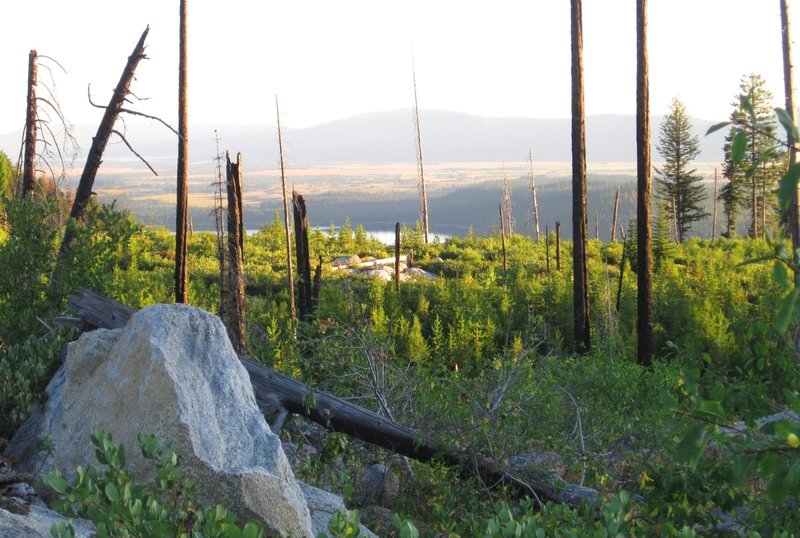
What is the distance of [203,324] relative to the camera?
15.7 ft

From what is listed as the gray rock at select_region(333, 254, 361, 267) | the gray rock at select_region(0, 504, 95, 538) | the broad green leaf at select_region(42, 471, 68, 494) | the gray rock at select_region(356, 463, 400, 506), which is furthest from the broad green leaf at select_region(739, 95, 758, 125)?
the gray rock at select_region(333, 254, 361, 267)

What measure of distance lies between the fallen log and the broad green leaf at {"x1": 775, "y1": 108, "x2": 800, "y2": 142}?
4299 millimetres

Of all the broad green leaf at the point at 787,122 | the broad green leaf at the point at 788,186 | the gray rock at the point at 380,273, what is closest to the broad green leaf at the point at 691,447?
→ the broad green leaf at the point at 788,186

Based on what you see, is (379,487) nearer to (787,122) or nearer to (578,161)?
(787,122)

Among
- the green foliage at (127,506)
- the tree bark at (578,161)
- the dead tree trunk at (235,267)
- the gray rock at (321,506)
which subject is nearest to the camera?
the green foliage at (127,506)

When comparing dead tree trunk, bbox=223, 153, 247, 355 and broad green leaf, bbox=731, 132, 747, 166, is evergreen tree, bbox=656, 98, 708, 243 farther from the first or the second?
broad green leaf, bbox=731, 132, 747, 166

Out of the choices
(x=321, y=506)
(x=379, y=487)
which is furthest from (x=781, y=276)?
(x=379, y=487)

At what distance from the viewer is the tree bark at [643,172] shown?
46.2 feet

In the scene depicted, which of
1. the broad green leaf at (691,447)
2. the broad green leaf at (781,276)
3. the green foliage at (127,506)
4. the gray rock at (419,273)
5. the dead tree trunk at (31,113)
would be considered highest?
the dead tree trunk at (31,113)

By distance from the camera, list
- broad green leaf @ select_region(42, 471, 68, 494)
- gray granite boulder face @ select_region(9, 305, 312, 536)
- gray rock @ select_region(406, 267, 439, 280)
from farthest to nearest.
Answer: gray rock @ select_region(406, 267, 439, 280) → gray granite boulder face @ select_region(9, 305, 312, 536) → broad green leaf @ select_region(42, 471, 68, 494)

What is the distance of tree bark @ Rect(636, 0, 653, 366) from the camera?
46.2ft

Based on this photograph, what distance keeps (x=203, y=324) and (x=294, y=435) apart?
2422 mm

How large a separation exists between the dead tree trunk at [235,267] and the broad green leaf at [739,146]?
10.4m

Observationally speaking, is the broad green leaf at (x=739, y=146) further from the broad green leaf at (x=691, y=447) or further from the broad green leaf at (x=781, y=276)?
the broad green leaf at (x=691, y=447)
